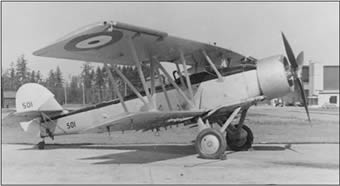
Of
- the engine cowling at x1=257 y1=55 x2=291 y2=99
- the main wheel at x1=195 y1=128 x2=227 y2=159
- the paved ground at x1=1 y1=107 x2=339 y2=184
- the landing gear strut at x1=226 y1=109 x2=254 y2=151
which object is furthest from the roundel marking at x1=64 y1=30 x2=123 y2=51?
the landing gear strut at x1=226 y1=109 x2=254 y2=151

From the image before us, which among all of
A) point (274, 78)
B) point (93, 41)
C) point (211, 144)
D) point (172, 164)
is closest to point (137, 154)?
point (172, 164)

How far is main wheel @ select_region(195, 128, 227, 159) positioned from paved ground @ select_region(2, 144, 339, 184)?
20cm

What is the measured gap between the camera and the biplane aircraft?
7801 mm

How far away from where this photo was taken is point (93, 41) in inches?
299

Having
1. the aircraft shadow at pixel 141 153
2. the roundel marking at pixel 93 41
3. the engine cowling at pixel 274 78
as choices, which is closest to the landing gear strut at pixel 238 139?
the aircraft shadow at pixel 141 153

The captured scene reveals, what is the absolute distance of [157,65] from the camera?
9102 mm

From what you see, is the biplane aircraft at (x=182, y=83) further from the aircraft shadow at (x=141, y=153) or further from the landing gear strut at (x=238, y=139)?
the aircraft shadow at (x=141, y=153)

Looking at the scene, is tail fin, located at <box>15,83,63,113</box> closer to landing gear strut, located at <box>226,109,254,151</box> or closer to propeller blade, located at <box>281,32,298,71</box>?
landing gear strut, located at <box>226,109,254,151</box>

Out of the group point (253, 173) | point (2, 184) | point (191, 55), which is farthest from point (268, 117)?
point (2, 184)

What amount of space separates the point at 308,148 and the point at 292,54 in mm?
2695

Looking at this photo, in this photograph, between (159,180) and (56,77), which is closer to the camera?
(159,180)

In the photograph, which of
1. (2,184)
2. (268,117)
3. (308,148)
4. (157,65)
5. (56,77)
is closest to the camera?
(2,184)

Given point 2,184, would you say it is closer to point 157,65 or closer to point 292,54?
point 157,65

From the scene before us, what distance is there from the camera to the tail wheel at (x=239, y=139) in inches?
386
